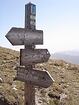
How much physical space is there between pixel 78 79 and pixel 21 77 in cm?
1192

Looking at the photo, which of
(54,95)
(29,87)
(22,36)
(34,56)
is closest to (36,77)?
(29,87)

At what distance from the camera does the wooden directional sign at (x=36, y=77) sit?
761cm

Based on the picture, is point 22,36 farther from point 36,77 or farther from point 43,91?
point 43,91

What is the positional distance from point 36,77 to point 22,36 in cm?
127

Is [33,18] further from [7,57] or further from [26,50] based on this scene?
[7,57]

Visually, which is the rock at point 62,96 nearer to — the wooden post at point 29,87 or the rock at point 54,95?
the rock at point 54,95

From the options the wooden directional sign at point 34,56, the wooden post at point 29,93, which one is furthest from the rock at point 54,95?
the wooden directional sign at point 34,56

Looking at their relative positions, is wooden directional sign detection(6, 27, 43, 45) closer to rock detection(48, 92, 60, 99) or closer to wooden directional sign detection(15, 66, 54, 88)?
wooden directional sign detection(15, 66, 54, 88)

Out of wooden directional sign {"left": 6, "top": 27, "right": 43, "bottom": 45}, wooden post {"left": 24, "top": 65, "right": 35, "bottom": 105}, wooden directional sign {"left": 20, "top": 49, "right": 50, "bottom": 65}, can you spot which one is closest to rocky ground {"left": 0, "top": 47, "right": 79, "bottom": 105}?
wooden post {"left": 24, "top": 65, "right": 35, "bottom": 105}

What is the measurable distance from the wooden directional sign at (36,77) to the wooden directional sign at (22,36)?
836 millimetres

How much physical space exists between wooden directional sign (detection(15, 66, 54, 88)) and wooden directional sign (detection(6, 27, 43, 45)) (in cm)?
84

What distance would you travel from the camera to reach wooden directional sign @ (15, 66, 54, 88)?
761cm

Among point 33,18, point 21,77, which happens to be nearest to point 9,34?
point 33,18

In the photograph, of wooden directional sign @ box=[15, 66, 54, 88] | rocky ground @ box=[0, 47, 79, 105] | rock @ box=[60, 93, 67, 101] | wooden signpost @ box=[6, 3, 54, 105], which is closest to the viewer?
wooden directional sign @ box=[15, 66, 54, 88]
